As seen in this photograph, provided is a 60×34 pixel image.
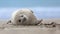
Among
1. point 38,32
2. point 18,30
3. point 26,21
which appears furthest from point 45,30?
point 26,21

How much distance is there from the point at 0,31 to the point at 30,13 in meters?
0.33

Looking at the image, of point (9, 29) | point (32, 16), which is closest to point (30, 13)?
point (32, 16)

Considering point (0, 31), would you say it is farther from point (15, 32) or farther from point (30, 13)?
point (30, 13)

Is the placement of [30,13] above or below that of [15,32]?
above

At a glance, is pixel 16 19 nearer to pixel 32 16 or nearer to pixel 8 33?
pixel 32 16

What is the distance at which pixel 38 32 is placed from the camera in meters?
1.19

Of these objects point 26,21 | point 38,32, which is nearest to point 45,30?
point 38,32

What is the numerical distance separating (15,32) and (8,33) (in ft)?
0.14

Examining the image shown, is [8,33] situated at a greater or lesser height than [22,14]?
lesser

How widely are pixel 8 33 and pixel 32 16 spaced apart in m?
0.32

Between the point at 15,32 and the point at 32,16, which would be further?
the point at 32,16

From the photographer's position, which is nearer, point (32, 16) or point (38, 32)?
point (38, 32)

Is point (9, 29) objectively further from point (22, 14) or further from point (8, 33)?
point (22, 14)

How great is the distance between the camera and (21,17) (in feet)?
4.66
